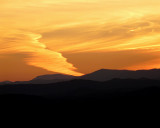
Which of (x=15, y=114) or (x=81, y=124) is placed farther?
(x=15, y=114)

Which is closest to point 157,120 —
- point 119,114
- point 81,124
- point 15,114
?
point 119,114

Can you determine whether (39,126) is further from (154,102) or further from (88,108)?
(154,102)

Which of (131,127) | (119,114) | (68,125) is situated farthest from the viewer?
(119,114)

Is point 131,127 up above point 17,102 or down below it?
below

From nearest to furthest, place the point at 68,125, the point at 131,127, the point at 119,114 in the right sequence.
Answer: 1. the point at 131,127
2. the point at 68,125
3. the point at 119,114

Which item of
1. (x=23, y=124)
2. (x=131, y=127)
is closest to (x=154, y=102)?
(x=131, y=127)

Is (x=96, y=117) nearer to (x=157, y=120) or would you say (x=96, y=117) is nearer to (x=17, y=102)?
(x=157, y=120)

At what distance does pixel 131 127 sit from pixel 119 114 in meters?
19.5

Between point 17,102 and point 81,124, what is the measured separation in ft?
158

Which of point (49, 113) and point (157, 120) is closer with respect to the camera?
point (157, 120)

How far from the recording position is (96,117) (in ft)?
474

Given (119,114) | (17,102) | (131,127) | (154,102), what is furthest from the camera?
(17,102)

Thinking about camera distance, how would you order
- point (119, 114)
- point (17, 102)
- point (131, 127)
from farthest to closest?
1. point (17, 102)
2. point (119, 114)
3. point (131, 127)

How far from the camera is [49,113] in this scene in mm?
157375
